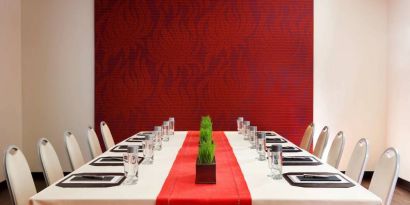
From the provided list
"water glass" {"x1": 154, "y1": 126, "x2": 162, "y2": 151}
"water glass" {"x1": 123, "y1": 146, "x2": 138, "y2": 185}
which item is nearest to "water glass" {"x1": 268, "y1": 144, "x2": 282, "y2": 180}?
"water glass" {"x1": 123, "y1": 146, "x2": 138, "y2": 185}

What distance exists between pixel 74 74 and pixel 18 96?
34.8 inches

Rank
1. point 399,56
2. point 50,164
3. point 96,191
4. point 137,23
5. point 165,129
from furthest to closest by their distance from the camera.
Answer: point 137,23 → point 399,56 → point 165,129 → point 50,164 → point 96,191

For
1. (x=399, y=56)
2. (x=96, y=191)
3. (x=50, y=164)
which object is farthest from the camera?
(x=399, y=56)

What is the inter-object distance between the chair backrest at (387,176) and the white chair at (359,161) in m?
0.38

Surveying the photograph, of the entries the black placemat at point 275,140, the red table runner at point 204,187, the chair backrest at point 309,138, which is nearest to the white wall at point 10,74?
the black placemat at point 275,140

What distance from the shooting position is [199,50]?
7.31 metres

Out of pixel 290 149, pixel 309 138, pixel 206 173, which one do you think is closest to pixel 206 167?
pixel 206 173

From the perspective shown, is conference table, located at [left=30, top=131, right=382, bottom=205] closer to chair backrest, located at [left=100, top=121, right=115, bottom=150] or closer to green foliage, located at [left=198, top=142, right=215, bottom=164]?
green foliage, located at [left=198, top=142, right=215, bottom=164]

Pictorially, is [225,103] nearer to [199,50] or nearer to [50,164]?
[199,50]

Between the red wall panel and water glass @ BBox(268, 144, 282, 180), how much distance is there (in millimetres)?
4363

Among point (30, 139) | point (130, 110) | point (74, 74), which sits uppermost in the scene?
point (74, 74)

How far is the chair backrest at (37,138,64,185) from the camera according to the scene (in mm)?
3643

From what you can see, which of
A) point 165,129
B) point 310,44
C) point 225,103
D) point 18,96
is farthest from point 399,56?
point 18,96

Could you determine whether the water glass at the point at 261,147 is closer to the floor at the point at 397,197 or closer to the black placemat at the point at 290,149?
the black placemat at the point at 290,149
